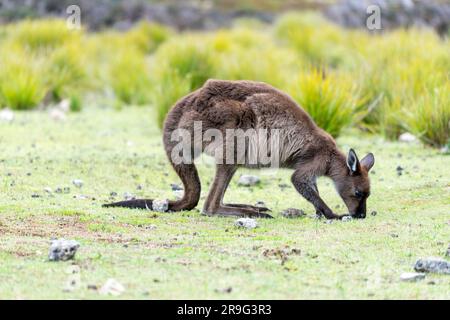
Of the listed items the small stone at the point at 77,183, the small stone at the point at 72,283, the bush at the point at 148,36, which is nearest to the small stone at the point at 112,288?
the small stone at the point at 72,283

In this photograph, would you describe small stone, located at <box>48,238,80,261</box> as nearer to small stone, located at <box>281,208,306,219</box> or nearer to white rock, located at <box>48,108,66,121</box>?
small stone, located at <box>281,208,306,219</box>

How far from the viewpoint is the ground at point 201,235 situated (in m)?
4.92

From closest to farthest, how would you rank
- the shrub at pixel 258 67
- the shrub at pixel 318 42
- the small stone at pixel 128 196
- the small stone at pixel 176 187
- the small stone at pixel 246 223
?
the small stone at pixel 246 223 < the small stone at pixel 128 196 < the small stone at pixel 176 187 < the shrub at pixel 258 67 < the shrub at pixel 318 42

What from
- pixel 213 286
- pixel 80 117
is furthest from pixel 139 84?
pixel 213 286

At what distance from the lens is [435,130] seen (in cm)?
1102

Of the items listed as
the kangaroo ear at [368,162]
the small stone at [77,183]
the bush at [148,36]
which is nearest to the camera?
the kangaroo ear at [368,162]

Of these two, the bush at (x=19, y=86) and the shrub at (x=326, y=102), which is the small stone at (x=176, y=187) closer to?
the shrub at (x=326, y=102)

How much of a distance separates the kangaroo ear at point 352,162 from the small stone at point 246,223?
3.87 ft

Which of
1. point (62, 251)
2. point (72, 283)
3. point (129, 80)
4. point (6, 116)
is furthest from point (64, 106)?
point (72, 283)

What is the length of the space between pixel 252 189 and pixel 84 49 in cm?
1154

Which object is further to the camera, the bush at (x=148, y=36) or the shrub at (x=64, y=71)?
the bush at (x=148, y=36)

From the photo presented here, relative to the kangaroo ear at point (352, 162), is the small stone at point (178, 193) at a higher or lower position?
lower

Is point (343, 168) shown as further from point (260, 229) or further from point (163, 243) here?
point (163, 243)
